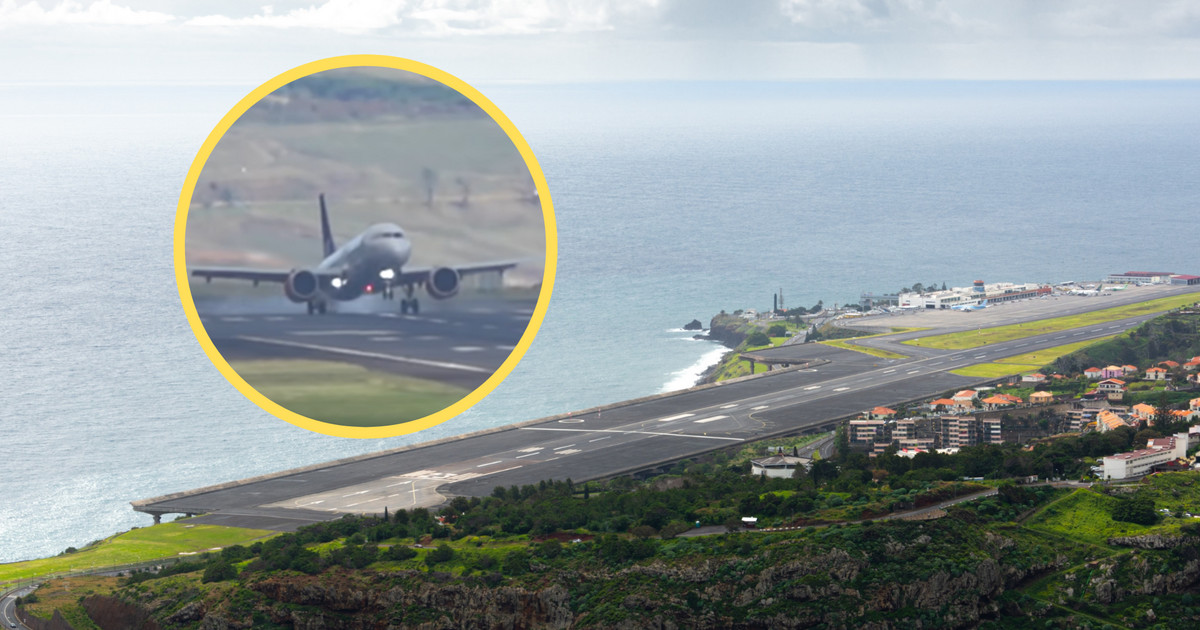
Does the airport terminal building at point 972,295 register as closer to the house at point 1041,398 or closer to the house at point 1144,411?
the house at point 1041,398

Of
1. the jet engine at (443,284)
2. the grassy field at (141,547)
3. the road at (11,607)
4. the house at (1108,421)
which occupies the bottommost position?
the road at (11,607)

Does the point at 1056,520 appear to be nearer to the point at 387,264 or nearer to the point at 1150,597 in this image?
the point at 1150,597

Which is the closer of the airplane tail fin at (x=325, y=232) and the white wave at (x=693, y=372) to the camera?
the airplane tail fin at (x=325, y=232)

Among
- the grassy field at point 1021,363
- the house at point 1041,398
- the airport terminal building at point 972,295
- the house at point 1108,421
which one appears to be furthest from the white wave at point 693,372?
the house at point 1108,421

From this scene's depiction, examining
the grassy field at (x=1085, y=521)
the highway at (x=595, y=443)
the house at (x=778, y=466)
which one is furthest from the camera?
the highway at (x=595, y=443)

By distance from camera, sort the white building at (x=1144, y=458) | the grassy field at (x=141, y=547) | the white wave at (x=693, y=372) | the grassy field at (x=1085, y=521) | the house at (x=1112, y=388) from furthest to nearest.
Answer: the white wave at (x=693, y=372) < the house at (x=1112, y=388) < the white building at (x=1144, y=458) < the grassy field at (x=141, y=547) < the grassy field at (x=1085, y=521)

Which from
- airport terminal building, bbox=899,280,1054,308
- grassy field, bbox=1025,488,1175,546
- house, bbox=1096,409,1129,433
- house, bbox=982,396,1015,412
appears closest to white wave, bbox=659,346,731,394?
house, bbox=982,396,1015,412

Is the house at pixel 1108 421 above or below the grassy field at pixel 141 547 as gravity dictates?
above
